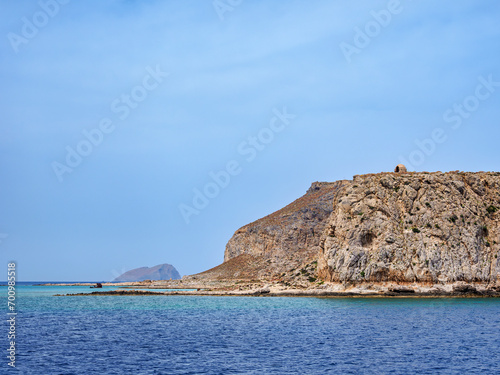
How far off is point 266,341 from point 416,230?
5077 centimetres

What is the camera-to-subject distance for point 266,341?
144 ft

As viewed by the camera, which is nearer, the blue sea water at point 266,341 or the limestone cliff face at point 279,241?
the blue sea water at point 266,341

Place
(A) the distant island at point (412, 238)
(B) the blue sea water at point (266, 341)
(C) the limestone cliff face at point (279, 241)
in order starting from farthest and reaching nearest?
(C) the limestone cliff face at point (279, 241) → (A) the distant island at point (412, 238) → (B) the blue sea water at point (266, 341)

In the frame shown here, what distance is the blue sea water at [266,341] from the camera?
33.4m

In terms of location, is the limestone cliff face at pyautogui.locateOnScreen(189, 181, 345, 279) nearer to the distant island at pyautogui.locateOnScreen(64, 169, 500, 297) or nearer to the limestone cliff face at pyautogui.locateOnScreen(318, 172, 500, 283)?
the distant island at pyautogui.locateOnScreen(64, 169, 500, 297)

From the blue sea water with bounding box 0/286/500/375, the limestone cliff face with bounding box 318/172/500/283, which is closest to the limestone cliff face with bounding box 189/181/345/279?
the limestone cliff face with bounding box 318/172/500/283

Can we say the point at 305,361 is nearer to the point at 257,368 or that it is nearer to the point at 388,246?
the point at 257,368

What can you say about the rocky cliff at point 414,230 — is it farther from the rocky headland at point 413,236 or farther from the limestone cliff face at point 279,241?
the limestone cliff face at point 279,241

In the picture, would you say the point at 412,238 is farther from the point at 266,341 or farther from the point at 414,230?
the point at 266,341

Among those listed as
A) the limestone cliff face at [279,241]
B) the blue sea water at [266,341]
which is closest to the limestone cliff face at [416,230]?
the blue sea water at [266,341]

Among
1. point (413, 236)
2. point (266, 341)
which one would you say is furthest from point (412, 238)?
point (266, 341)

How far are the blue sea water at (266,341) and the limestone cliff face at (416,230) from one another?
14748 mm

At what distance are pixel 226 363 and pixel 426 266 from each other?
2259 inches

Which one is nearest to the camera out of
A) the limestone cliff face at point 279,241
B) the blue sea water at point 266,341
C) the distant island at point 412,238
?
the blue sea water at point 266,341
